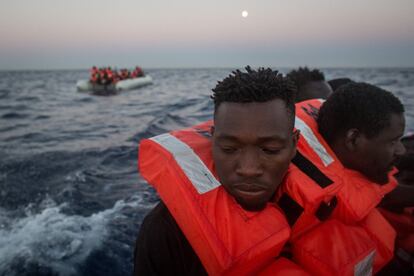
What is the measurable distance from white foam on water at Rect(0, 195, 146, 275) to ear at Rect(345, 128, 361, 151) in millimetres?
2552

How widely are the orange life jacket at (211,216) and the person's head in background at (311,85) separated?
246 cm

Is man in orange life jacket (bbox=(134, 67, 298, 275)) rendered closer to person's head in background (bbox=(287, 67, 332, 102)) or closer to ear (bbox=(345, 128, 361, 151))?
ear (bbox=(345, 128, 361, 151))

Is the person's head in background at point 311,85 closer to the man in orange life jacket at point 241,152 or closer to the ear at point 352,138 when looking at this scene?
the ear at point 352,138

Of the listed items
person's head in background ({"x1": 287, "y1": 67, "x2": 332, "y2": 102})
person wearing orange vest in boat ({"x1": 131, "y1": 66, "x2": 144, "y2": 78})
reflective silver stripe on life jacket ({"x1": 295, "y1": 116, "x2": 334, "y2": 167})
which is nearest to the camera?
reflective silver stripe on life jacket ({"x1": 295, "y1": 116, "x2": 334, "y2": 167})

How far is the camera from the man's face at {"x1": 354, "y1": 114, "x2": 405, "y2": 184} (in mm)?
1906

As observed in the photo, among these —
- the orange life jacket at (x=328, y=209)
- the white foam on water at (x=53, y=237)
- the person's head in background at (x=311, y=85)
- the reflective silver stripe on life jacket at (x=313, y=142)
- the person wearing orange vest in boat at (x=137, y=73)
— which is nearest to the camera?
the orange life jacket at (x=328, y=209)

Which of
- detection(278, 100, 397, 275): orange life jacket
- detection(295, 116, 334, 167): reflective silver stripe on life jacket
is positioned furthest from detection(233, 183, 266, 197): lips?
detection(295, 116, 334, 167): reflective silver stripe on life jacket

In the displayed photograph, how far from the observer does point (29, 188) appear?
4.66m

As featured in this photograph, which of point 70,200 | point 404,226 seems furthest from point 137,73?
point 404,226

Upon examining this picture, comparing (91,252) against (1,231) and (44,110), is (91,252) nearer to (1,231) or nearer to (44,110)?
(1,231)

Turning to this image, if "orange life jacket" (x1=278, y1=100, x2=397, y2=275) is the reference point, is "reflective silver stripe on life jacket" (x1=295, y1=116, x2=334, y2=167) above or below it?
above

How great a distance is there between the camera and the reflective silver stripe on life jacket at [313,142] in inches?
79.4

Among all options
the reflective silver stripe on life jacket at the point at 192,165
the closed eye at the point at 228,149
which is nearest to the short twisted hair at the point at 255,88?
the closed eye at the point at 228,149

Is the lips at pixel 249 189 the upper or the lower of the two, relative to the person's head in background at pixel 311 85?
lower
